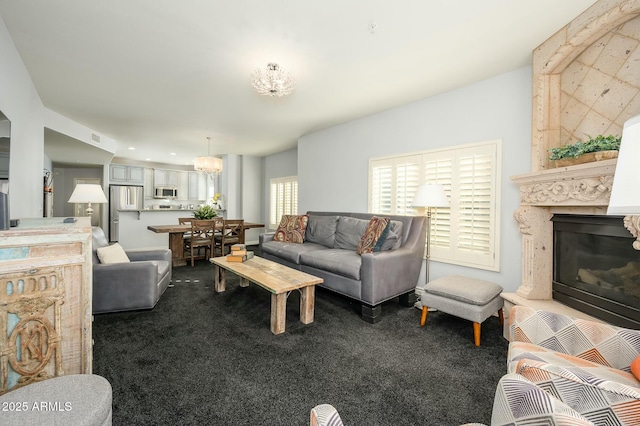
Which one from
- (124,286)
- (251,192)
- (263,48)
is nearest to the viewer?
(263,48)

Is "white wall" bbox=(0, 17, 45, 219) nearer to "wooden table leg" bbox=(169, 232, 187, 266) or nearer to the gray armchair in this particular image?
the gray armchair

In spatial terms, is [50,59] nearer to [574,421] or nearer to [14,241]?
[14,241]

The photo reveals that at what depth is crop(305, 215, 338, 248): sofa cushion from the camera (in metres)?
4.13

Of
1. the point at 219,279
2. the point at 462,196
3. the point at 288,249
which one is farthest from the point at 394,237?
the point at 219,279

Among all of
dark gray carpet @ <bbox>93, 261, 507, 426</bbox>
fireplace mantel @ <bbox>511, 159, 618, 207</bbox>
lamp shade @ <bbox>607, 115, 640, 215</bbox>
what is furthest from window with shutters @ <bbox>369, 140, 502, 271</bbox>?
lamp shade @ <bbox>607, 115, 640, 215</bbox>

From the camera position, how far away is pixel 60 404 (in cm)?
90

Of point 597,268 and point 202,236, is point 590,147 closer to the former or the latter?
point 597,268

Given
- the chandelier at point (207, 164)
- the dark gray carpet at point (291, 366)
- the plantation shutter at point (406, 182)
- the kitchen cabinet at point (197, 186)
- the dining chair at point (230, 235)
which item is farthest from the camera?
the kitchen cabinet at point (197, 186)

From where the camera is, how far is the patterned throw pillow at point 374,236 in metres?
3.16

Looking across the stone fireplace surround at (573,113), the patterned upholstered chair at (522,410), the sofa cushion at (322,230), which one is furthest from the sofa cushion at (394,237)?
the patterned upholstered chair at (522,410)

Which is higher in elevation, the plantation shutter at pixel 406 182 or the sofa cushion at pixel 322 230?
the plantation shutter at pixel 406 182

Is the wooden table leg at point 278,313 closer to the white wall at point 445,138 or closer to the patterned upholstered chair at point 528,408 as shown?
the patterned upholstered chair at point 528,408

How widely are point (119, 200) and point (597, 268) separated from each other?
943 cm

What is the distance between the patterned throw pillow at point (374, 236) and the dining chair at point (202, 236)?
2.99m
